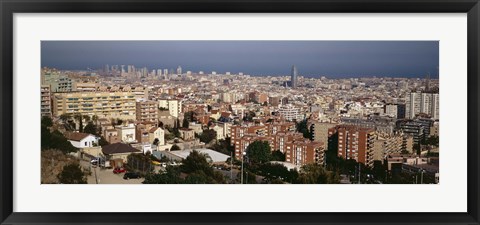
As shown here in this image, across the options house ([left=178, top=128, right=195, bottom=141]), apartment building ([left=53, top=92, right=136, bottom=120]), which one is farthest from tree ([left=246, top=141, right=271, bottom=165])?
apartment building ([left=53, top=92, right=136, bottom=120])

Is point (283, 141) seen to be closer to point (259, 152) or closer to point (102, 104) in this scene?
point (259, 152)

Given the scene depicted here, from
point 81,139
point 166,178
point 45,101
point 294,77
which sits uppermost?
point 294,77

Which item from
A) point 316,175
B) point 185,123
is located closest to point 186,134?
point 185,123

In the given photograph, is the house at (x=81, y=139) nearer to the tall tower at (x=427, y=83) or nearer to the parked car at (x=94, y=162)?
the parked car at (x=94, y=162)

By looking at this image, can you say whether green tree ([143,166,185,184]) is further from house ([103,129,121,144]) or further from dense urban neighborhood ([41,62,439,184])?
house ([103,129,121,144])

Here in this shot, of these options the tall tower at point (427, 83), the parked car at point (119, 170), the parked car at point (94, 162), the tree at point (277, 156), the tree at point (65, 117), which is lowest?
the parked car at point (119, 170)
